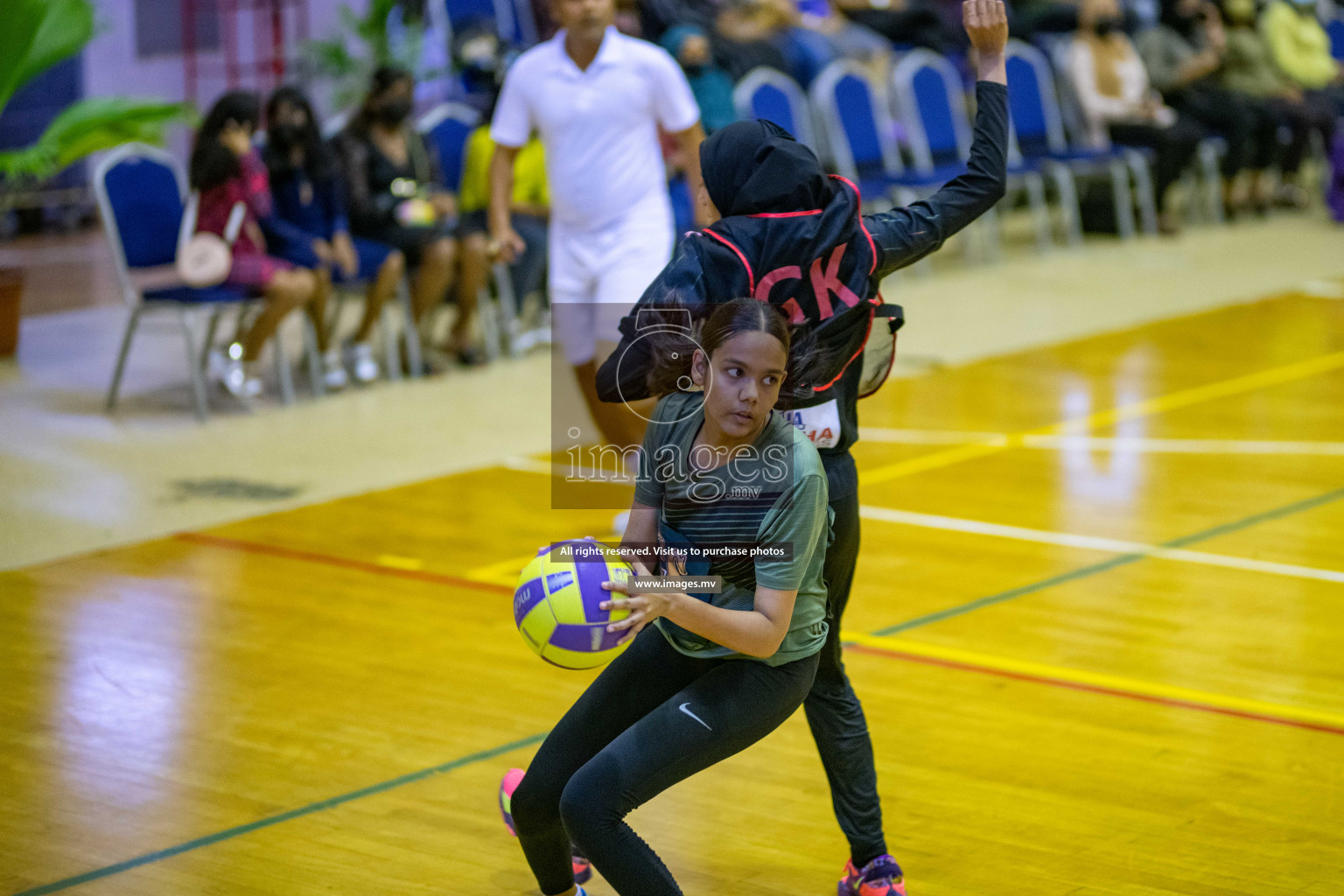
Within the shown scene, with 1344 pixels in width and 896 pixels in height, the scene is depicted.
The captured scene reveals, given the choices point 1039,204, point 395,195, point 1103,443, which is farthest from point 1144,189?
point 395,195

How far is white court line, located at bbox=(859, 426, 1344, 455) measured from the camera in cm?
688

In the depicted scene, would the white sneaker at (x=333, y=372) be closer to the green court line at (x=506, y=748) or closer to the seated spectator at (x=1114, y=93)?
the green court line at (x=506, y=748)

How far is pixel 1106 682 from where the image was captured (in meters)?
4.34

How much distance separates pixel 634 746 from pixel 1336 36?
15.9 meters

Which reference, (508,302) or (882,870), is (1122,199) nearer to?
(508,302)

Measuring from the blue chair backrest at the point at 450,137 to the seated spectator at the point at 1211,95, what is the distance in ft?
22.3

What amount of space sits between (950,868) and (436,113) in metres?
7.48

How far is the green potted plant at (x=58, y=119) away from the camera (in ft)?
27.7

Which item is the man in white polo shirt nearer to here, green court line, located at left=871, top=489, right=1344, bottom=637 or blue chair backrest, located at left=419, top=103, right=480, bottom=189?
green court line, located at left=871, top=489, right=1344, bottom=637

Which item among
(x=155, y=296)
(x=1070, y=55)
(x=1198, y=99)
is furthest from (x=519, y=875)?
(x=1198, y=99)

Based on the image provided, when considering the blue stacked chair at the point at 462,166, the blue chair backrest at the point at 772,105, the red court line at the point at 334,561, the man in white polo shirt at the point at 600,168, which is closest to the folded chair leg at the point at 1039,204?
the blue chair backrest at the point at 772,105

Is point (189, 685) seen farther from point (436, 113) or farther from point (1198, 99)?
point (1198, 99)

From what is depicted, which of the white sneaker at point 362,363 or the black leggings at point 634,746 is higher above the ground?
the black leggings at point 634,746

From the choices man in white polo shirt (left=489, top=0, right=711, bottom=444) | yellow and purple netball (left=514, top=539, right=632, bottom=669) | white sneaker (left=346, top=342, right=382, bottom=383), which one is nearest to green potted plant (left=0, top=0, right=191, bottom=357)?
white sneaker (left=346, top=342, right=382, bottom=383)
